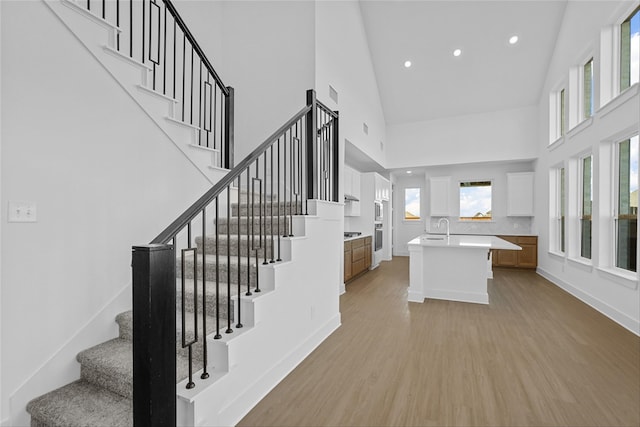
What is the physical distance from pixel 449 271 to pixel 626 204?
7.83 feet

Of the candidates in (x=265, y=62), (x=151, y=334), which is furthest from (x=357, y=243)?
(x=151, y=334)

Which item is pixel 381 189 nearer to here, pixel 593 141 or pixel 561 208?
pixel 561 208

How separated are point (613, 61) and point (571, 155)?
1.67 meters

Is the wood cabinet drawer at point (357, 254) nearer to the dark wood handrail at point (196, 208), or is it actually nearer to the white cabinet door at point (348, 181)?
the white cabinet door at point (348, 181)

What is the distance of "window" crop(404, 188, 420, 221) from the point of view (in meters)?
10.0

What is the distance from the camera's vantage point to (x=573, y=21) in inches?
211

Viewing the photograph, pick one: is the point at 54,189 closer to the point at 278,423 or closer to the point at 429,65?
the point at 278,423

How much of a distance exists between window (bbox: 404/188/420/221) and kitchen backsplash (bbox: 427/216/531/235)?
79 centimetres

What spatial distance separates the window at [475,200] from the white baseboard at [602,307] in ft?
9.58

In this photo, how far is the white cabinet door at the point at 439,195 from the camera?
29.5ft

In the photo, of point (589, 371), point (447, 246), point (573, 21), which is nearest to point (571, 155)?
point (573, 21)

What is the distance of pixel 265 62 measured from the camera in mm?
4656

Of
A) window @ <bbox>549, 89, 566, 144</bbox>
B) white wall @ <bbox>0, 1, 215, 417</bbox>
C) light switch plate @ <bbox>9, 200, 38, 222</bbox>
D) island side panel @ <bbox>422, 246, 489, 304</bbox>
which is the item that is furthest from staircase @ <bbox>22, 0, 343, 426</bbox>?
window @ <bbox>549, 89, 566, 144</bbox>

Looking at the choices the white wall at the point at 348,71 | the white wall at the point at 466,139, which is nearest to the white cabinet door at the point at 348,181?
the white wall at the point at 348,71
